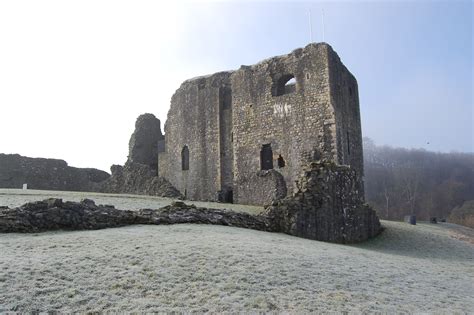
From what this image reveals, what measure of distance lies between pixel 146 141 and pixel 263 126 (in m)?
11.1

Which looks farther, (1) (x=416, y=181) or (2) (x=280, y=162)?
(1) (x=416, y=181)

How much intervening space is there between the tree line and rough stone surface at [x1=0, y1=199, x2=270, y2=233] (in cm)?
4095

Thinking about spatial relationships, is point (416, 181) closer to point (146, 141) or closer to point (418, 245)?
point (146, 141)

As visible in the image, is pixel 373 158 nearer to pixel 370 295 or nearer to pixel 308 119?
pixel 308 119

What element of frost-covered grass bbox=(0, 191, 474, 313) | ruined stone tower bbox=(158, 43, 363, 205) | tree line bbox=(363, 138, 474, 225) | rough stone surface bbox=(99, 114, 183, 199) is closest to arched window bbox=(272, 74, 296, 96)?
ruined stone tower bbox=(158, 43, 363, 205)

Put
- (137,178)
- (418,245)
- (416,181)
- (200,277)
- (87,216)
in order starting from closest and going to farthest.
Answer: (200,277)
(87,216)
(418,245)
(137,178)
(416,181)

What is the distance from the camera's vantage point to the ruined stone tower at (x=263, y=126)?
22.4 metres

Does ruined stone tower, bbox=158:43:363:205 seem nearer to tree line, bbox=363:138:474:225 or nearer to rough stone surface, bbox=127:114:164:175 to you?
rough stone surface, bbox=127:114:164:175

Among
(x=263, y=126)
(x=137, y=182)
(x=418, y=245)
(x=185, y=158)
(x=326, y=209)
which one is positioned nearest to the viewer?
(x=326, y=209)

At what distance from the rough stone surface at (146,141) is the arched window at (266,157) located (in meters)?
9.86

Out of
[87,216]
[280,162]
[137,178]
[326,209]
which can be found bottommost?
[87,216]

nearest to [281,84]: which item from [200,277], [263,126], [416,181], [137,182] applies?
[263,126]

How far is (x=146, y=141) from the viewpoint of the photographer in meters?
32.7

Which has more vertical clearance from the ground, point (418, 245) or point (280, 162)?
point (280, 162)
